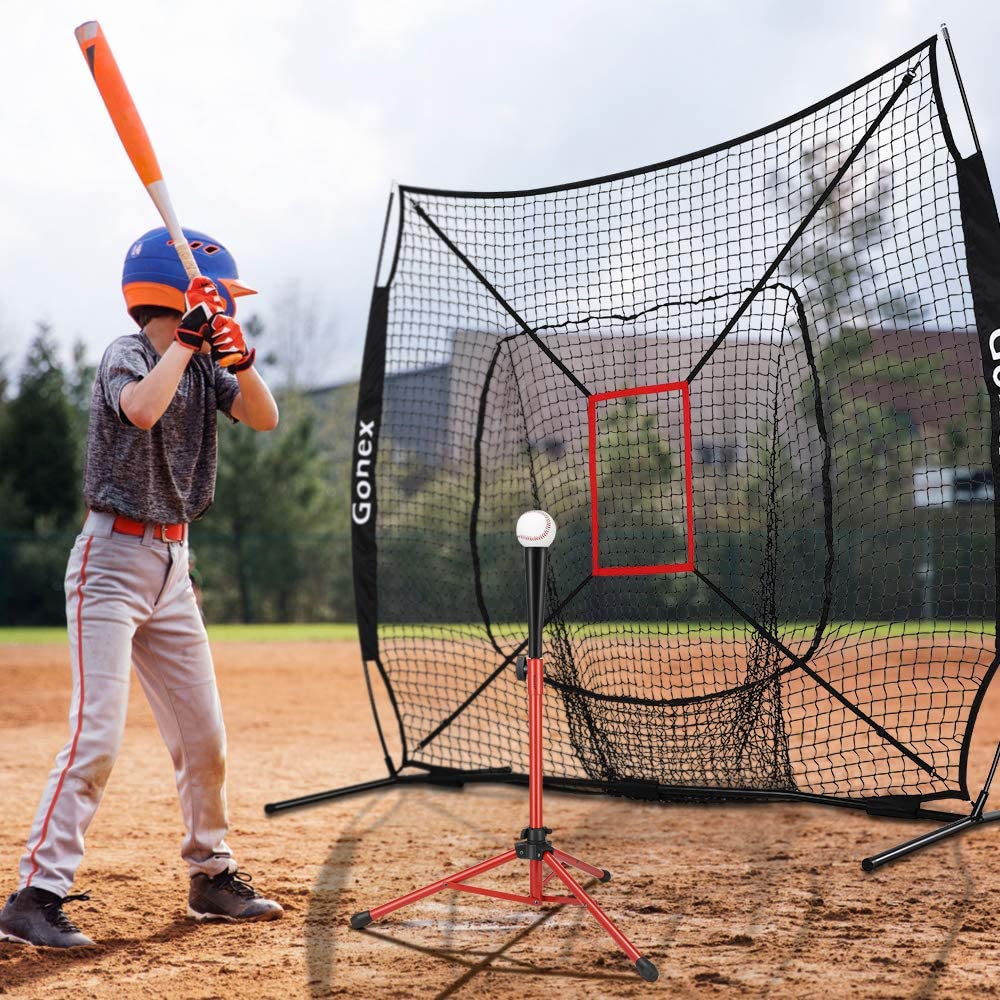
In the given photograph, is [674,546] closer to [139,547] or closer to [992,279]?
[992,279]

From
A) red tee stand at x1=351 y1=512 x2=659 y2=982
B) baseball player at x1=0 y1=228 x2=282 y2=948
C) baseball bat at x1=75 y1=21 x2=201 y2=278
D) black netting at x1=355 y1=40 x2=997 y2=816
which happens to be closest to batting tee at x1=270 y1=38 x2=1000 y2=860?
black netting at x1=355 y1=40 x2=997 y2=816

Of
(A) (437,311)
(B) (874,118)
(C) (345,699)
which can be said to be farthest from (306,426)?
(B) (874,118)

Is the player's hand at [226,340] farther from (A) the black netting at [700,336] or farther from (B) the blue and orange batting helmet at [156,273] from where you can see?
(A) the black netting at [700,336]

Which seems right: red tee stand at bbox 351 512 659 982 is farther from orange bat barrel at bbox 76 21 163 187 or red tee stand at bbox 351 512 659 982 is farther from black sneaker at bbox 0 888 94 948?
orange bat barrel at bbox 76 21 163 187

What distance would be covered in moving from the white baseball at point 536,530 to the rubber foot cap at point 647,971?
1.18 meters

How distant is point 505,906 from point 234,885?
2.97 ft

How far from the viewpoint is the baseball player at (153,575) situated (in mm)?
3205

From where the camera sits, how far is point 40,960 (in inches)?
120

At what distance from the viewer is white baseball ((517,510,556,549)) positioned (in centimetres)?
320

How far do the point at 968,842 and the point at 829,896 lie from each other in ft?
3.51

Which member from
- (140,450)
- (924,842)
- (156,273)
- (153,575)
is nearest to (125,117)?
(156,273)

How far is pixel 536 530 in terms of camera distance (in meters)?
3.21

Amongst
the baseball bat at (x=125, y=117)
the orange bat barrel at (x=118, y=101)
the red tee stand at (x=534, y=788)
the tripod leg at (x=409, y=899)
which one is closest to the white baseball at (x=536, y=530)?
the red tee stand at (x=534, y=788)

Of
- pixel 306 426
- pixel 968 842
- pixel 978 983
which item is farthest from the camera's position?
pixel 306 426
